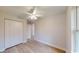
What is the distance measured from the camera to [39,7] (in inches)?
49.9

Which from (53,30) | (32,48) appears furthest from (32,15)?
(32,48)

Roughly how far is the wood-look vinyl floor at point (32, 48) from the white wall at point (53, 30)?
3.8 inches

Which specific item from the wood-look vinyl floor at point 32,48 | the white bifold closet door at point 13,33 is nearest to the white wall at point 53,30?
the wood-look vinyl floor at point 32,48

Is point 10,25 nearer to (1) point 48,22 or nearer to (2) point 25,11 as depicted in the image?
(2) point 25,11

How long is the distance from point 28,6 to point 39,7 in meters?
0.17

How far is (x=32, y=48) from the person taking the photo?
136 cm

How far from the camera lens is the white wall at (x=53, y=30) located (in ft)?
4.47

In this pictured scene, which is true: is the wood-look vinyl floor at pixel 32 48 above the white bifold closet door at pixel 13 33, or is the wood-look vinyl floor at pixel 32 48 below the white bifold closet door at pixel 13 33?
below

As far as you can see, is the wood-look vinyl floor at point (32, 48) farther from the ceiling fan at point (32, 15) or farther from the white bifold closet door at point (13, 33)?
the ceiling fan at point (32, 15)

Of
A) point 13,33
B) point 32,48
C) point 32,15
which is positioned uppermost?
point 32,15

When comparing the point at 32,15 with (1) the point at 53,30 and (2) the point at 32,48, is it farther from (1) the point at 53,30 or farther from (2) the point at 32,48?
(2) the point at 32,48

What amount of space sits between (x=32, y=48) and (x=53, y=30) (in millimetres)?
474

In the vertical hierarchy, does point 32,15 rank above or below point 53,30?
above
